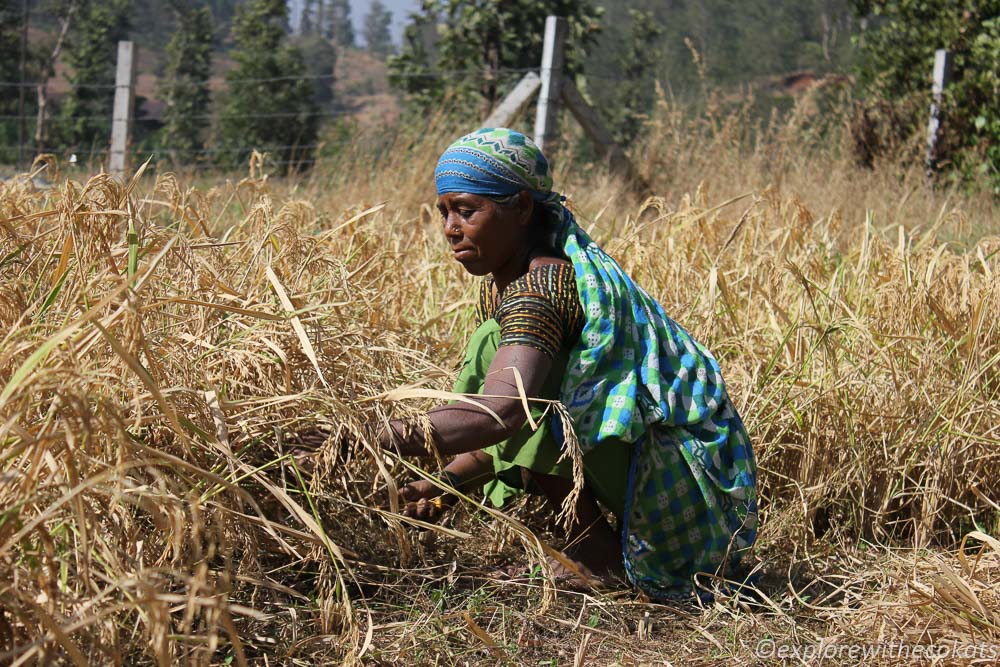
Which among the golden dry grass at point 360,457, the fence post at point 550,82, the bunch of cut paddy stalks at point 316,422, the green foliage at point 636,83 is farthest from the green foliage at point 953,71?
the green foliage at point 636,83

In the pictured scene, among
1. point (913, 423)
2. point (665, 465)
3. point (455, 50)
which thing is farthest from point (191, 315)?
point (455, 50)

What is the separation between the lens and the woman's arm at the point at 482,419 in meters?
1.77

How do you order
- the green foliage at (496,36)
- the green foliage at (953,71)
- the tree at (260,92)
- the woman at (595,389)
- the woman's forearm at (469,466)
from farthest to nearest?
the tree at (260,92)
the green foliage at (496,36)
the green foliage at (953,71)
the woman's forearm at (469,466)
the woman at (595,389)

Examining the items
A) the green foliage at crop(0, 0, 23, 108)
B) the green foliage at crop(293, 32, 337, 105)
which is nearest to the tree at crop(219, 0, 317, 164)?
the green foliage at crop(0, 0, 23, 108)

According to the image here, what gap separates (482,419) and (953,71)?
23.9ft

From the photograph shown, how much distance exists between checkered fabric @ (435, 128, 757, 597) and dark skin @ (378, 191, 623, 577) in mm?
49

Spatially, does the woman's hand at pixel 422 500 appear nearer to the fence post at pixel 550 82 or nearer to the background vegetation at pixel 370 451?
the background vegetation at pixel 370 451

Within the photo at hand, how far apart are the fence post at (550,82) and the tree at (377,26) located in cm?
10535

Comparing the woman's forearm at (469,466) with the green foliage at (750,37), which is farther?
the green foliage at (750,37)

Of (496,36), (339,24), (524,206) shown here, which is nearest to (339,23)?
(339,24)

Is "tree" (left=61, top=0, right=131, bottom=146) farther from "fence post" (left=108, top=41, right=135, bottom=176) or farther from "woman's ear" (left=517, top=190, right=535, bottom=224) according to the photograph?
"woman's ear" (left=517, top=190, right=535, bottom=224)

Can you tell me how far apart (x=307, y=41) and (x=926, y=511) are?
88774mm

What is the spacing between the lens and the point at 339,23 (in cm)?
10375

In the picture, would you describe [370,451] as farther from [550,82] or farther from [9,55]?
[9,55]
